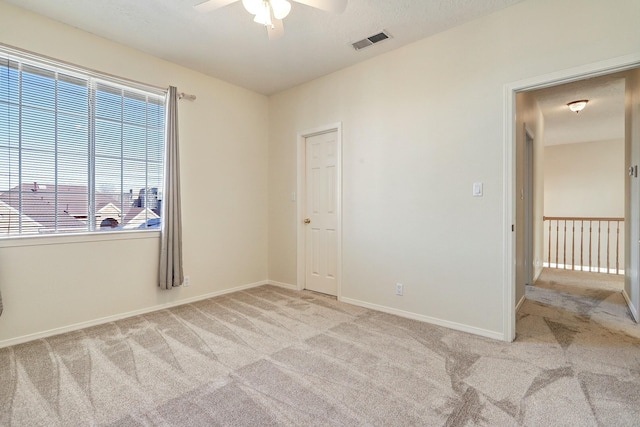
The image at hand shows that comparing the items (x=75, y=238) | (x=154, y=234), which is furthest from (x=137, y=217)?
(x=75, y=238)

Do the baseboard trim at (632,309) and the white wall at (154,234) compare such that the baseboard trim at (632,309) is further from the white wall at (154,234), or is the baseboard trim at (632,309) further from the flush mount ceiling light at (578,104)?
the white wall at (154,234)

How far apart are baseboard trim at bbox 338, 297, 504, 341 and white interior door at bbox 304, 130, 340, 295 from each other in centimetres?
47

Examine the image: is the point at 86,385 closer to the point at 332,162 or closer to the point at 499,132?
the point at 332,162

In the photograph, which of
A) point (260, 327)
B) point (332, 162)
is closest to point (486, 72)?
point (332, 162)

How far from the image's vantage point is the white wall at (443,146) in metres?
2.38

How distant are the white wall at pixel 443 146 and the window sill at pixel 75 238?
7.45 feet

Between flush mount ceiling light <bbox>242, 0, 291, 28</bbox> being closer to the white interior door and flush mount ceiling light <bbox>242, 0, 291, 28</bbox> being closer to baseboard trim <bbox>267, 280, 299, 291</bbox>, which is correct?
the white interior door

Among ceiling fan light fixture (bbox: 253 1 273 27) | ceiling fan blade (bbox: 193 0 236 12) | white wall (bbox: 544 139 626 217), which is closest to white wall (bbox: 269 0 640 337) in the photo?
ceiling fan light fixture (bbox: 253 1 273 27)

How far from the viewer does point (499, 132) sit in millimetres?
2590

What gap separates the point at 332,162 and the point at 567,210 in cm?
661

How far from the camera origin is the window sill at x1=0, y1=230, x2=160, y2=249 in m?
2.53

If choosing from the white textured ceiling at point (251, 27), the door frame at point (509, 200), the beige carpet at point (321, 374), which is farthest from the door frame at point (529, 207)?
the white textured ceiling at point (251, 27)

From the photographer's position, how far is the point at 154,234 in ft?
11.1

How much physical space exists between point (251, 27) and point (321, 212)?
222 cm
